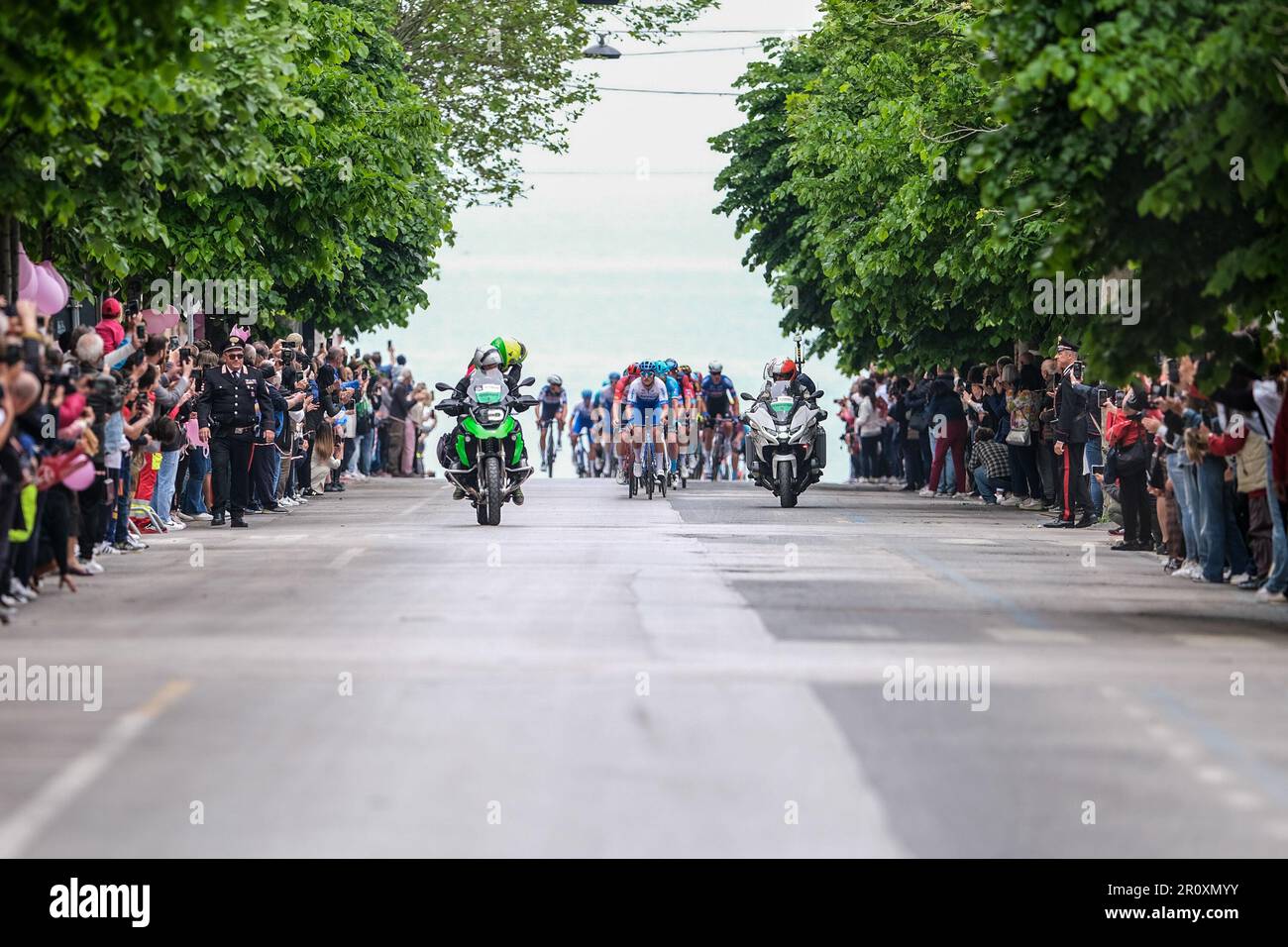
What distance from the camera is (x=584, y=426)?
59.5 meters

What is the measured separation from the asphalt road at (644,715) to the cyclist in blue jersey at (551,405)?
38.4 meters

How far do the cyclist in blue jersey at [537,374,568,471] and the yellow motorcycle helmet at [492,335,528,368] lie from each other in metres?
28.0

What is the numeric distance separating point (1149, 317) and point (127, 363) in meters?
9.48

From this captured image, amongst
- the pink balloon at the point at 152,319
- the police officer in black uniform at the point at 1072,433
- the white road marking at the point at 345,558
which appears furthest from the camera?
the pink balloon at the point at 152,319

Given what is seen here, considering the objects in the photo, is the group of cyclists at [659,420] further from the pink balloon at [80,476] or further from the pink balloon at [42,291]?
the pink balloon at [80,476]

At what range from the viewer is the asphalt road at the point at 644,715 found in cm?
839

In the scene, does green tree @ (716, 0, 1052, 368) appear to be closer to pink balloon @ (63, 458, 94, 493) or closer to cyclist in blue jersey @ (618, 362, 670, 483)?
cyclist in blue jersey @ (618, 362, 670, 483)

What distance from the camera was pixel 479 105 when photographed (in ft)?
171

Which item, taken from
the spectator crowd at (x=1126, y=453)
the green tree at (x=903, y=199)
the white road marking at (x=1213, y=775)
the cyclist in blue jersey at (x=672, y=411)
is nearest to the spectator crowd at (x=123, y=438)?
the cyclist in blue jersey at (x=672, y=411)

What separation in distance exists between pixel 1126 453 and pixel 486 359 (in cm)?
713

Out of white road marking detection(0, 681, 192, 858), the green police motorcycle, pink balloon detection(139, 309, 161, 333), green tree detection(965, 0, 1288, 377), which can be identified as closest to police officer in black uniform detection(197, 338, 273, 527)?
pink balloon detection(139, 309, 161, 333)

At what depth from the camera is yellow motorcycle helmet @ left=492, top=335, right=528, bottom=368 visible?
95.1 ft
